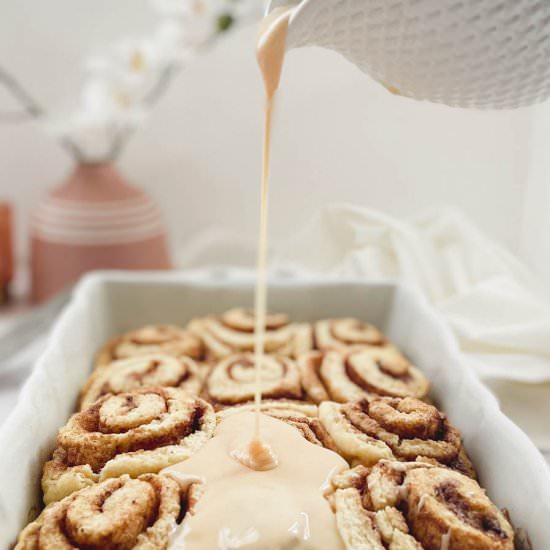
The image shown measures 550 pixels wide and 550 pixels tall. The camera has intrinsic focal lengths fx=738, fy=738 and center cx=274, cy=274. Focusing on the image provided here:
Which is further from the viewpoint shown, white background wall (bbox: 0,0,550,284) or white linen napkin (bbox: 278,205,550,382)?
white background wall (bbox: 0,0,550,284)

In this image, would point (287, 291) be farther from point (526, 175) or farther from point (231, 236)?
point (231, 236)

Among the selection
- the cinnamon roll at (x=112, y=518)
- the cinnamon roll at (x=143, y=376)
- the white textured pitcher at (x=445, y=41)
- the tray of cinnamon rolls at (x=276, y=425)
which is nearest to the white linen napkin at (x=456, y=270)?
the tray of cinnamon rolls at (x=276, y=425)

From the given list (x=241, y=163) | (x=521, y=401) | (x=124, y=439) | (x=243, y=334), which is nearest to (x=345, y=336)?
(x=243, y=334)

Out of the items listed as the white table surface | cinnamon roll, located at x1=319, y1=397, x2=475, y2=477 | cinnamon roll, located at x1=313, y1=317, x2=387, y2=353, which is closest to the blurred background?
the white table surface

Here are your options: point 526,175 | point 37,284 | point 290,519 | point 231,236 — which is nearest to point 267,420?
point 290,519

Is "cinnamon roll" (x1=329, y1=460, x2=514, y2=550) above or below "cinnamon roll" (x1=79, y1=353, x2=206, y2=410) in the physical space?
below

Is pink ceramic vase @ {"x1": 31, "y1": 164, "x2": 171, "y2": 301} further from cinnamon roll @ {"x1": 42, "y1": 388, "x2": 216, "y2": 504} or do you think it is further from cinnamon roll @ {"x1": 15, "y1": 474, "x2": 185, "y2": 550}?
cinnamon roll @ {"x1": 15, "y1": 474, "x2": 185, "y2": 550}
